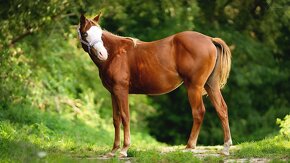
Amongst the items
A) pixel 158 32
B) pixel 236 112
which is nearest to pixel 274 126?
pixel 236 112

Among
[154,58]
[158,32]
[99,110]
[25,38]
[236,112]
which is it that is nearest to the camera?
[154,58]

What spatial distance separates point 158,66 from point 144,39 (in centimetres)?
975

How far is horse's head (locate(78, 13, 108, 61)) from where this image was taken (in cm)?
962

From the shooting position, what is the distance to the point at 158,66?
9922 millimetres

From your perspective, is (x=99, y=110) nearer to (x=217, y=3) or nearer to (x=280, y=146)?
(x=217, y=3)

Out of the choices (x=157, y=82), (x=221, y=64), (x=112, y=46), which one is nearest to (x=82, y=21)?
(x=112, y=46)

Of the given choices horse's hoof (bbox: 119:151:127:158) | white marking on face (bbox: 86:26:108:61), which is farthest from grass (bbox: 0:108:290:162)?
white marking on face (bbox: 86:26:108:61)

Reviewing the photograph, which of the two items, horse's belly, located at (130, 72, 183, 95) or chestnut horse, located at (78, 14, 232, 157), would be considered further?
horse's belly, located at (130, 72, 183, 95)

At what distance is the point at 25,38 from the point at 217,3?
5234mm

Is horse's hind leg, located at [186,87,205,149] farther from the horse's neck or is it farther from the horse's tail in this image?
the horse's neck

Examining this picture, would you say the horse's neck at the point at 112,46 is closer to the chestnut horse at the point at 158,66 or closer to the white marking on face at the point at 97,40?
the chestnut horse at the point at 158,66

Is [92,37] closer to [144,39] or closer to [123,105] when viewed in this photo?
[123,105]

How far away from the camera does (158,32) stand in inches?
764

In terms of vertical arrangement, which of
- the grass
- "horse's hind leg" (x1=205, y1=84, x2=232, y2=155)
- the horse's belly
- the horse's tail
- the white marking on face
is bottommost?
the grass
